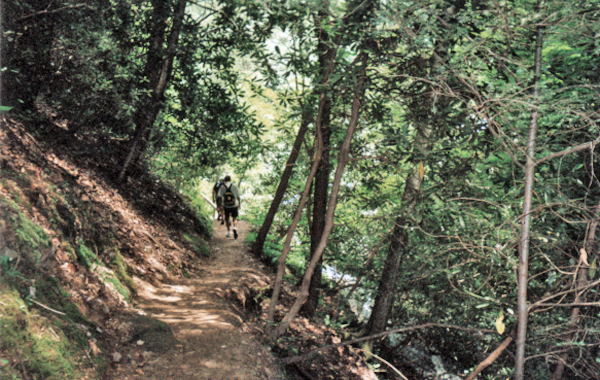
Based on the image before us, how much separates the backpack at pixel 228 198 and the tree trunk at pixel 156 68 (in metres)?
3.33

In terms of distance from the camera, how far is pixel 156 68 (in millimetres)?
9336

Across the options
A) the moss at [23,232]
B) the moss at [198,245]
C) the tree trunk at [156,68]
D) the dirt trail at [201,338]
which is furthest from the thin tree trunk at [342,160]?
the moss at [198,245]

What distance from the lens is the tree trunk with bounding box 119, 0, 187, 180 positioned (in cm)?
852

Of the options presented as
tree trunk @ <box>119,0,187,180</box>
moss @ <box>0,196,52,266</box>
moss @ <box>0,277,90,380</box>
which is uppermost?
tree trunk @ <box>119,0,187,180</box>

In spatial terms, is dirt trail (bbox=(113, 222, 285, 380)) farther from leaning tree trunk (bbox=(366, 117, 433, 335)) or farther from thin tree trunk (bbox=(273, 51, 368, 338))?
leaning tree trunk (bbox=(366, 117, 433, 335))

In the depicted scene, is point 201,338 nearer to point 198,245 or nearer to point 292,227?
point 292,227

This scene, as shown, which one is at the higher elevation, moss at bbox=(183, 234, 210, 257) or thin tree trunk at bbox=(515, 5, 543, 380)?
thin tree trunk at bbox=(515, 5, 543, 380)

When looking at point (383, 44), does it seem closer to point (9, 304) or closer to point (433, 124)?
point (433, 124)

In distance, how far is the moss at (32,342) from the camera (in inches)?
151

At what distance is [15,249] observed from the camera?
185 inches

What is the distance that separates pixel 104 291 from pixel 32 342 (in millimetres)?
2263

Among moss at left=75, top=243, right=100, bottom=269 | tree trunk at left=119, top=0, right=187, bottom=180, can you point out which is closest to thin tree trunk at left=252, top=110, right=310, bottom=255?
tree trunk at left=119, top=0, right=187, bottom=180

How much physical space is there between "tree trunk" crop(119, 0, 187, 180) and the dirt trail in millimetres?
3425

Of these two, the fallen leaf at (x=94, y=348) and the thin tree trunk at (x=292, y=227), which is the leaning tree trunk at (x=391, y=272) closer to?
the thin tree trunk at (x=292, y=227)
